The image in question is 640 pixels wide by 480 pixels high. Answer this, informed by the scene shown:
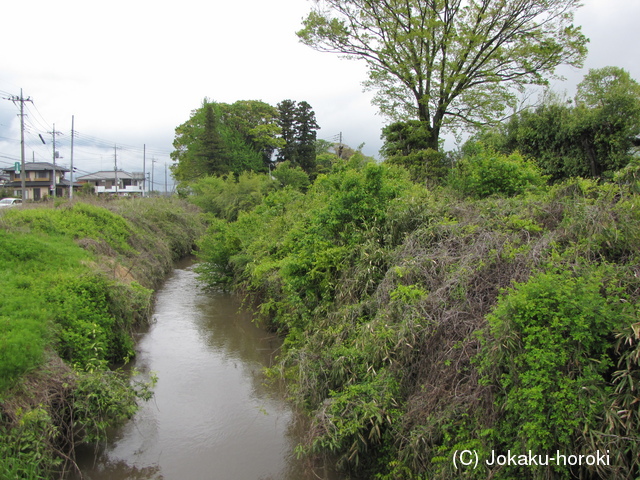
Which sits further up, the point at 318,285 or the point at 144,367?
the point at 318,285

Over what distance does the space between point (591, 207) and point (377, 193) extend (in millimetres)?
3741

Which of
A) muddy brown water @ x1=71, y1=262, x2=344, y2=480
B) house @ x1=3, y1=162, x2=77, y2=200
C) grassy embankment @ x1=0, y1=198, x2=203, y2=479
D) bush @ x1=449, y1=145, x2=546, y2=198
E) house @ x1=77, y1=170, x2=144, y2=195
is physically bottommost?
muddy brown water @ x1=71, y1=262, x2=344, y2=480

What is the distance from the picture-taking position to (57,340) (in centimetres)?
646

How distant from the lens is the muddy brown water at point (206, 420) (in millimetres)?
5531

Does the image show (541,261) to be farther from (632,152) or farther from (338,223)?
(632,152)

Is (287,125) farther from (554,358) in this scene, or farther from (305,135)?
(554,358)

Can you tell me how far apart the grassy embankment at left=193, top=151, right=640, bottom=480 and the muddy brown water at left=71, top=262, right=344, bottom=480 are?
2.70ft

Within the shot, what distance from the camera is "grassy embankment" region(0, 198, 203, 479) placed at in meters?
4.82

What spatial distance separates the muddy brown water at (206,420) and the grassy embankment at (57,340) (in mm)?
474

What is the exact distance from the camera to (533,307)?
12.8ft

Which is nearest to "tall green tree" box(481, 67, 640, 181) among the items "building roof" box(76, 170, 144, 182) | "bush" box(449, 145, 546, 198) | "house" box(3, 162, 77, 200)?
"bush" box(449, 145, 546, 198)

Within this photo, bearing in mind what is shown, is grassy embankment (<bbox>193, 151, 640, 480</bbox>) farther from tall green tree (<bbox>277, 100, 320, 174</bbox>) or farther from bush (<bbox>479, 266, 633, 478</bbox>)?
tall green tree (<bbox>277, 100, 320, 174</bbox>)

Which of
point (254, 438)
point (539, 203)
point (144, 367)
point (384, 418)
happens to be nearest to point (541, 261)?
point (539, 203)

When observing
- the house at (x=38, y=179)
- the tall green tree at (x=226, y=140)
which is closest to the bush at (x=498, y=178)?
the tall green tree at (x=226, y=140)
